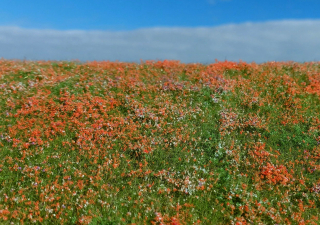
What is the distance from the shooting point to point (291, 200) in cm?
1095

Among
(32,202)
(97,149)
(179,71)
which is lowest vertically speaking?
(32,202)

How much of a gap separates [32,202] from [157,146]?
5313mm

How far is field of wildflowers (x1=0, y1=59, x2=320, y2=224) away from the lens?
10.0 m

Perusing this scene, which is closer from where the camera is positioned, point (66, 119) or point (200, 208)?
point (200, 208)

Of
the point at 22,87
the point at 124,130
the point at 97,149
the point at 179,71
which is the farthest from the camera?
the point at 179,71

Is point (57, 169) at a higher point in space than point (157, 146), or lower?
lower

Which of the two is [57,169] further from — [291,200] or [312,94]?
[312,94]

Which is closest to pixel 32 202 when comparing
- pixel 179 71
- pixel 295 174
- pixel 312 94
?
pixel 295 174

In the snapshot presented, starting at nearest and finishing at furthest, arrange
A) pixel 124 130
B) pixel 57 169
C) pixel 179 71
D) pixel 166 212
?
pixel 166 212
pixel 57 169
pixel 124 130
pixel 179 71

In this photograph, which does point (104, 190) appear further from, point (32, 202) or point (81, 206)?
point (32, 202)

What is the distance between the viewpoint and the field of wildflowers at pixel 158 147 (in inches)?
395

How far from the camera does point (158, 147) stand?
1272 cm

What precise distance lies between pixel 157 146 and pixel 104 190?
3.20 m

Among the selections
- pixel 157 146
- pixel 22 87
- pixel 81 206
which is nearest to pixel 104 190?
pixel 81 206
